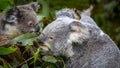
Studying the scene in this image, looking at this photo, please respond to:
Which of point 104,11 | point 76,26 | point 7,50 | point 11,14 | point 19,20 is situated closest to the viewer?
point 7,50

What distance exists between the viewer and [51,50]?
348 cm

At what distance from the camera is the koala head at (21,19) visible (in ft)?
13.1

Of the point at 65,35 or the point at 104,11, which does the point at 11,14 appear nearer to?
the point at 65,35

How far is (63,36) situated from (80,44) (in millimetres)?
150

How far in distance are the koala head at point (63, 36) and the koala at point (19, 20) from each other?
1.06 feet

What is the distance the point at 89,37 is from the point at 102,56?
0.18m

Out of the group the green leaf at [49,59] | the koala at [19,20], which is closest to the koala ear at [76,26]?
the green leaf at [49,59]

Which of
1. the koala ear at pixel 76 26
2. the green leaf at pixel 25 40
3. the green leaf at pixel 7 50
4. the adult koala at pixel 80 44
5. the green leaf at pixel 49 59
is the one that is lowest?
the green leaf at pixel 7 50

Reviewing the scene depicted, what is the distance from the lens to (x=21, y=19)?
4.28 meters

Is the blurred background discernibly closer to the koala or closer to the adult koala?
the koala

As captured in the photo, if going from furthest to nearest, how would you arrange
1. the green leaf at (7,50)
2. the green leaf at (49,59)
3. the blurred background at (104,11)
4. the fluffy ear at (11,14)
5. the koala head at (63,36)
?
1. the blurred background at (104,11)
2. the fluffy ear at (11,14)
3. the koala head at (63,36)
4. the green leaf at (49,59)
5. the green leaf at (7,50)

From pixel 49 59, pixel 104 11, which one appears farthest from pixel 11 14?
pixel 104 11

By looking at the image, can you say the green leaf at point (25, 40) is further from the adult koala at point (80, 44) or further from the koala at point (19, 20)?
the koala at point (19, 20)

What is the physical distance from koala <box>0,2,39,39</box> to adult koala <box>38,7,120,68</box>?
0.35 m
